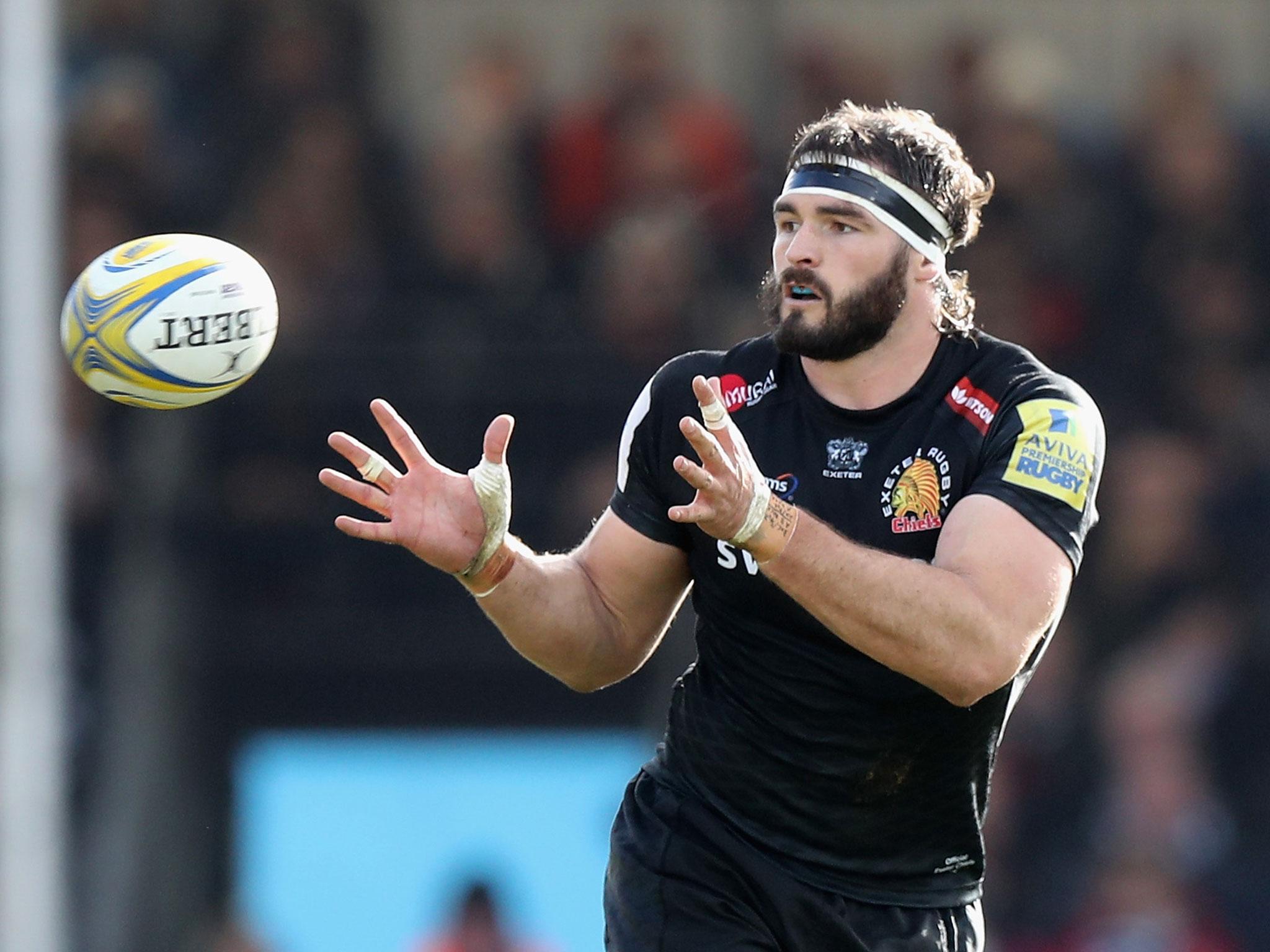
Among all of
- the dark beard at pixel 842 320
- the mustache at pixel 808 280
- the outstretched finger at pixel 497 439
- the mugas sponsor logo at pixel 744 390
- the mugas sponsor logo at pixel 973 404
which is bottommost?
the outstretched finger at pixel 497 439

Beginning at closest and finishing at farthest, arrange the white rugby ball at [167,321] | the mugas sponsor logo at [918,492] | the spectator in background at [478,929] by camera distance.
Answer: the mugas sponsor logo at [918,492] → the white rugby ball at [167,321] → the spectator in background at [478,929]

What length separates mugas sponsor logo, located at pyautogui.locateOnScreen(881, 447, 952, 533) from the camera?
471 centimetres

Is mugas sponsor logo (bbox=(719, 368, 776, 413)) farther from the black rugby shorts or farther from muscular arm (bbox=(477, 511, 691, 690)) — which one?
the black rugby shorts

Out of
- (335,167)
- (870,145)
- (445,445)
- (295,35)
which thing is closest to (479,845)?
(445,445)

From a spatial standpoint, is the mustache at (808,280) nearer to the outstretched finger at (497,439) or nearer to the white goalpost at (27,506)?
the outstretched finger at (497,439)

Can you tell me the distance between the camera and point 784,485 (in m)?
4.82

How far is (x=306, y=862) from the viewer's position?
10.4 m

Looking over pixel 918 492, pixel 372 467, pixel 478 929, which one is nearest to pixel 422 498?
pixel 372 467

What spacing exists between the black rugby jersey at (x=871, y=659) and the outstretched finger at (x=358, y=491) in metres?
0.71

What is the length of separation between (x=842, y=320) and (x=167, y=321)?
1.69 meters

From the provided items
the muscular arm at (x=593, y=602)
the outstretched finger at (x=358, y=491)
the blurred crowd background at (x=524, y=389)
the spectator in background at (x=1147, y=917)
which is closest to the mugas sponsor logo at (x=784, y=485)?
the muscular arm at (x=593, y=602)

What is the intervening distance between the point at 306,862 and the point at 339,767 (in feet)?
1.70

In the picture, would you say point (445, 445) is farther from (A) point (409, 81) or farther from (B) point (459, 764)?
(A) point (409, 81)

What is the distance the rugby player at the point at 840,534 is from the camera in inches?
186
